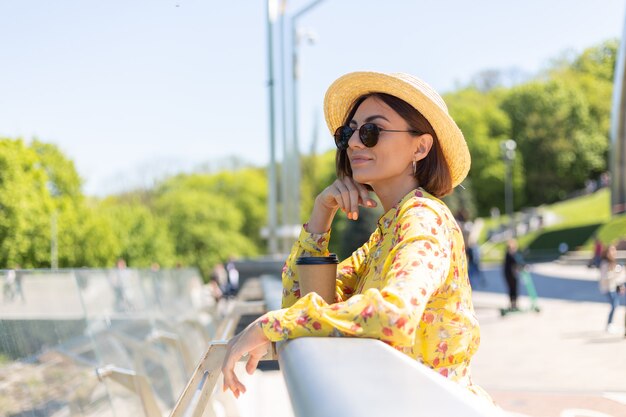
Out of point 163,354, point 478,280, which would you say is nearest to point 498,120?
point 478,280

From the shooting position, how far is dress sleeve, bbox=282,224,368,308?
8.22ft

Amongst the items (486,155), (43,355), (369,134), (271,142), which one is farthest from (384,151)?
(486,155)

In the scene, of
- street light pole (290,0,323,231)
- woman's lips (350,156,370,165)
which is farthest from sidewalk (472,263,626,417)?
street light pole (290,0,323,231)

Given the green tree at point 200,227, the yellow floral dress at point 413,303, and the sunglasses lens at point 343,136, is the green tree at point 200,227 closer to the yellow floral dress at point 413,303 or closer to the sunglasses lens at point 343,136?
the sunglasses lens at point 343,136

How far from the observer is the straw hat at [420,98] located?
7.10ft

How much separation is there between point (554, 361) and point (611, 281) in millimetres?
3951

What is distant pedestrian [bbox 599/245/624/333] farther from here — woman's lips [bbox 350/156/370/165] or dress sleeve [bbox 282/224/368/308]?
woman's lips [bbox 350/156/370/165]

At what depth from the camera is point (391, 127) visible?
7.31 ft

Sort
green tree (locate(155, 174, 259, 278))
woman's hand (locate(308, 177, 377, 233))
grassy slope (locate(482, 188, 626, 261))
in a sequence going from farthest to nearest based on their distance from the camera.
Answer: green tree (locate(155, 174, 259, 278)) → grassy slope (locate(482, 188, 626, 261)) → woman's hand (locate(308, 177, 377, 233))

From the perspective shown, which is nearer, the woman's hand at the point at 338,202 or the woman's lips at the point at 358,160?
the woman's lips at the point at 358,160

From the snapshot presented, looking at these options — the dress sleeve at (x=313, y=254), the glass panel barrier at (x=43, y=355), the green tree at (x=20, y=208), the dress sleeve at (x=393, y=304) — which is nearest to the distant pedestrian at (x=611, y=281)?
the green tree at (x=20, y=208)

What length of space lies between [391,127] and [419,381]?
3.91 ft

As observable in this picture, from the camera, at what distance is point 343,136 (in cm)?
232

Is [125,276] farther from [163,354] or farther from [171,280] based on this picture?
[171,280]
